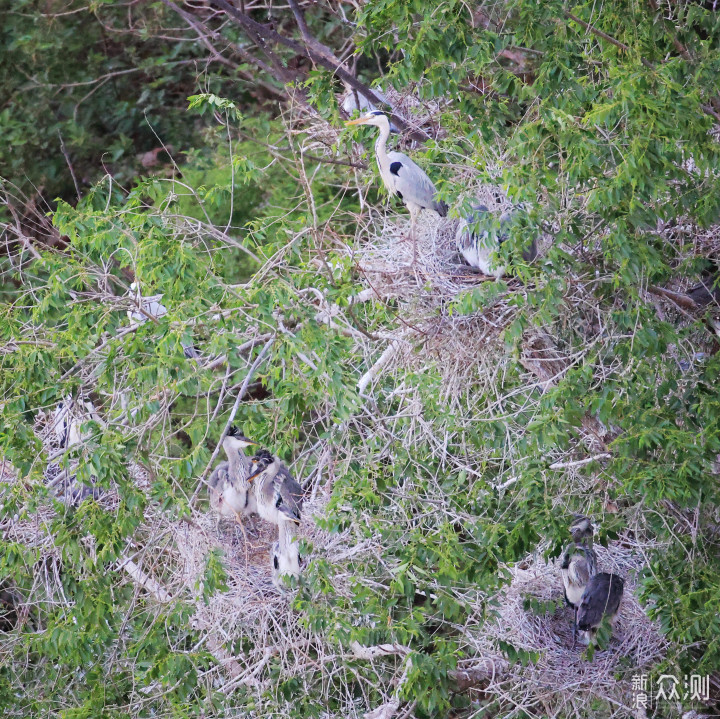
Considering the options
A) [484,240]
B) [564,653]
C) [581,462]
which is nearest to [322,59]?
[484,240]

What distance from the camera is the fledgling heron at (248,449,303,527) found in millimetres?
6332

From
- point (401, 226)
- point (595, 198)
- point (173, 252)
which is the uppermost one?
point (595, 198)

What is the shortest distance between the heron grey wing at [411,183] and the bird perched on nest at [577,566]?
1776 millimetres

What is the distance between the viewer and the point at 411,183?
6.38 meters

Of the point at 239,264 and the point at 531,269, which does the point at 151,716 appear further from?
the point at 239,264

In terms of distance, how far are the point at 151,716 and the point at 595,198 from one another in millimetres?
3262

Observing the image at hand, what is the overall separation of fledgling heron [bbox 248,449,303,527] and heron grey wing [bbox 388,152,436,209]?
1.55m

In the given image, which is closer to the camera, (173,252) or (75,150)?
(173,252)

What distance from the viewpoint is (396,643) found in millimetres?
5641

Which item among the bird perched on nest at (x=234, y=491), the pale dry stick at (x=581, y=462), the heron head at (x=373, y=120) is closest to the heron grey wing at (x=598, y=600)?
the pale dry stick at (x=581, y=462)

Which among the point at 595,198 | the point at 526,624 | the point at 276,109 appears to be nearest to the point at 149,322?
the point at 595,198

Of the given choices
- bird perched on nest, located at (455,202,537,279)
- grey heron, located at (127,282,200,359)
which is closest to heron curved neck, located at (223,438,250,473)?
grey heron, located at (127,282,200,359)

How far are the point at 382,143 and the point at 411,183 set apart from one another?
13.7 inches

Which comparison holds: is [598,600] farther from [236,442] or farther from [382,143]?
[382,143]
